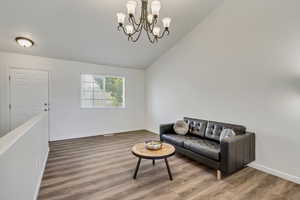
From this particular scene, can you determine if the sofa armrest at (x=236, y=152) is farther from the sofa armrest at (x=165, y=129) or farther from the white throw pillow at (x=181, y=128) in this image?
the sofa armrest at (x=165, y=129)

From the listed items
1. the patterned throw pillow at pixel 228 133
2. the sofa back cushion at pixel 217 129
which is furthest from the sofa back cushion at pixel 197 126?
the patterned throw pillow at pixel 228 133

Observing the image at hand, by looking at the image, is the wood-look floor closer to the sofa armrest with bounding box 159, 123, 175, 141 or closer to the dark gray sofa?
the dark gray sofa

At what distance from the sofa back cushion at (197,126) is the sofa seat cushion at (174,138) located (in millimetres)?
336

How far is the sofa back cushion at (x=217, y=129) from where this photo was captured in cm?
302

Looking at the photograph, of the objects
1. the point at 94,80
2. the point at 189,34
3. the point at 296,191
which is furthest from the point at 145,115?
the point at 296,191

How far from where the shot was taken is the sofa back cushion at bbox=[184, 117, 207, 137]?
3.59 m

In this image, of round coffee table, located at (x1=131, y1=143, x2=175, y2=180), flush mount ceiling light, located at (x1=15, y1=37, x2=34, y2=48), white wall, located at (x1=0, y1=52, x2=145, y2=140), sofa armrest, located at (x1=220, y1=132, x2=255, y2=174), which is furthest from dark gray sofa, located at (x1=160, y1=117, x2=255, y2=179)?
flush mount ceiling light, located at (x1=15, y1=37, x2=34, y2=48)

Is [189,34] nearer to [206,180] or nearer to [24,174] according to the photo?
[206,180]

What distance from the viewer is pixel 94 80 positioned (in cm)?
518

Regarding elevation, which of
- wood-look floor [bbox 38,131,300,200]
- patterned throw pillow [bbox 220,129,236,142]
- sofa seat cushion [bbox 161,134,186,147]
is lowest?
wood-look floor [bbox 38,131,300,200]

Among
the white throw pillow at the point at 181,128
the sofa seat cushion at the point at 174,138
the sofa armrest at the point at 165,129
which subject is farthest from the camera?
the sofa armrest at the point at 165,129

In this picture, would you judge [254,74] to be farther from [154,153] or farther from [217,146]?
[154,153]

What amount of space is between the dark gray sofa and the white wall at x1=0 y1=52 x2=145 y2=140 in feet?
7.46

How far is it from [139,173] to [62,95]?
10.9ft
